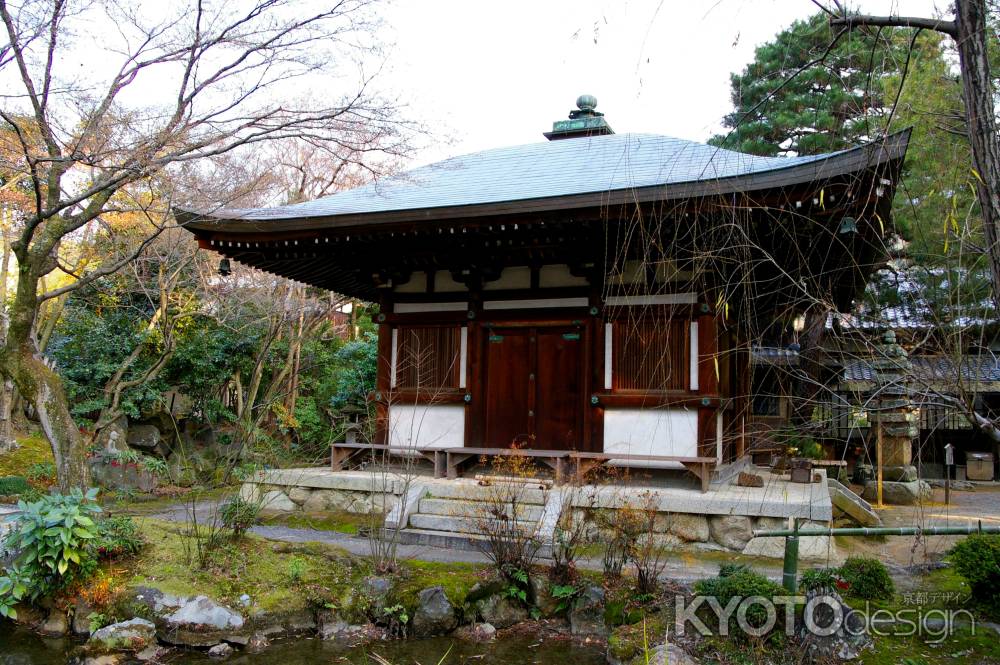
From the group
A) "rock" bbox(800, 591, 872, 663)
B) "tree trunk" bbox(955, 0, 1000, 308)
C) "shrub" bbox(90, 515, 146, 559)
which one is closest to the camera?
"tree trunk" bbox(955, 0, 1000, 308)

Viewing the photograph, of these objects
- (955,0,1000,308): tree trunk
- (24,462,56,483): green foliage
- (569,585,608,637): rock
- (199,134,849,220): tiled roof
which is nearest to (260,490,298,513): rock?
(199,134,849,220): tiled roof

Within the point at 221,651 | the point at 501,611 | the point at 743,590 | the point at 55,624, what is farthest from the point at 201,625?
the point at 743,590

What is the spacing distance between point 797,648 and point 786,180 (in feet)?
12.5

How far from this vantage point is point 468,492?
7.29 metres

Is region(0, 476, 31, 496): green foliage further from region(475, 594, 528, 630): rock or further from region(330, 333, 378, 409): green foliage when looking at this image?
region(475, 594, 528, 630): rock

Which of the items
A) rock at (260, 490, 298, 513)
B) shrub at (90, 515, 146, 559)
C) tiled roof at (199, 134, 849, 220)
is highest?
tiled roof at (199, 134, 849, 220)

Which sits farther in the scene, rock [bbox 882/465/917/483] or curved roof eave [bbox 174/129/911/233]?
rock [bbox 882/465/917/483]

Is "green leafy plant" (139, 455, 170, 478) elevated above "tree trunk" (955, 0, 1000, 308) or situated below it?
below

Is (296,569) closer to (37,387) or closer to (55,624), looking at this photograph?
(55,624)

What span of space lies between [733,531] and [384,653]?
A: 136 inches

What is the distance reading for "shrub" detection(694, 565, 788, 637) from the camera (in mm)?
A: 4141

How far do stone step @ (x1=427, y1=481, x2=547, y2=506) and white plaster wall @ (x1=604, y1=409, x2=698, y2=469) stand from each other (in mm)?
1252

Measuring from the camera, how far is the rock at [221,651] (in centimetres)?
483

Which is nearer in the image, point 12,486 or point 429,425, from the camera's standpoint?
point 429,425
